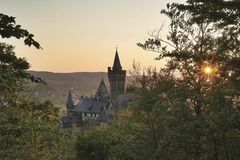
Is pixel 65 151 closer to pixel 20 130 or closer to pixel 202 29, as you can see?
pixel 202 29

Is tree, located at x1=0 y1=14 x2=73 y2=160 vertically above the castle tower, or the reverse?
the castle tower


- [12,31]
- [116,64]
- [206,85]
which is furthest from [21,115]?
[116,64]

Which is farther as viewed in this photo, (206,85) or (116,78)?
(116,78)

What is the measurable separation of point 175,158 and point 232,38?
8.58 m

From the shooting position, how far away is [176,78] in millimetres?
23312

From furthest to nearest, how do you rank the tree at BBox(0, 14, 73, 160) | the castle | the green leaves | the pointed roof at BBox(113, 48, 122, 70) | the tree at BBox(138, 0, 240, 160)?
1. the pointed roof at BBox(113, 48, 122, 70)
2. the castle
3. the tree at BBox(138, 0, 240, 160)
4. the tree at BBox(0, 14, 73, 160)
5. the green leaves

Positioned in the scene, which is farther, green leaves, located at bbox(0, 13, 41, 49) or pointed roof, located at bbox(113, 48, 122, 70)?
pointed roof, located at bbox(113, 48, 122, 70)

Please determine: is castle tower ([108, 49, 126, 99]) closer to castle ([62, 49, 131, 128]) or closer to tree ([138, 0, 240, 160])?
castle ([62, 49, 131, 128])

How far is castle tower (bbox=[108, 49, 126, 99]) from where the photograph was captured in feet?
445

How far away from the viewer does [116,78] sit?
136 m

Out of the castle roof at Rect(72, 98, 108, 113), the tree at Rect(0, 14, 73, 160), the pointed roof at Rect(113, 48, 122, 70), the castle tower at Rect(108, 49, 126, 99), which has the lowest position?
the tree at Rect(0, 14, 73, 160)

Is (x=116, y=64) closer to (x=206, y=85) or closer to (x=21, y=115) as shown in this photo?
(x=21, y=115)

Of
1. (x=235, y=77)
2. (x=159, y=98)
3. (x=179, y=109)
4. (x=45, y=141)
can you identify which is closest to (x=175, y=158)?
(x=159, y=98)

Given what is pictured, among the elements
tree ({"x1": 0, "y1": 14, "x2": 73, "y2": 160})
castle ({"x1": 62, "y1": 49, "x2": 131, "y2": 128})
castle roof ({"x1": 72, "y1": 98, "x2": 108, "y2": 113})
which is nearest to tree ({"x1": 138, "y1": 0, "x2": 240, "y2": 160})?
tree ({"x1": 0, "y1": 14, "x2": 73, "y2": 160})
